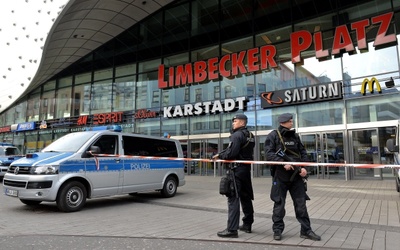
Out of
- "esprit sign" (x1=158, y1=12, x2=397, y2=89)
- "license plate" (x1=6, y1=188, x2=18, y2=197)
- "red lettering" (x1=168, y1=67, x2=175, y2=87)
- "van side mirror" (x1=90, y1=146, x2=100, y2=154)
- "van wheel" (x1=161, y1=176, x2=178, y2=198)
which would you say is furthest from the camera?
"red lettering" (x1=168, y1=67, x2=175, y2=87)

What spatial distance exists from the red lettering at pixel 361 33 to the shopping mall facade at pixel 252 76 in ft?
0.15

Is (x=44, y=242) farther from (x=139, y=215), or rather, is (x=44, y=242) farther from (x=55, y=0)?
(x=55, y=0)

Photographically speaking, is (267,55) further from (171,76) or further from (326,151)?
(171,76)

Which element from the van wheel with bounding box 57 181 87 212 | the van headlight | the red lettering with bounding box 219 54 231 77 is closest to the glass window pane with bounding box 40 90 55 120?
the red lettering with bounding box 219 54 231 77

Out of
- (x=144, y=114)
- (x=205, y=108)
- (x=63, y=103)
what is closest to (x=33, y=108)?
(x=63, y=103)

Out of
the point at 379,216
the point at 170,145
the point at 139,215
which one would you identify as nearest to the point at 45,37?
the point at 170,145

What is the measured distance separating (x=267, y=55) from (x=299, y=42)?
6.22 ft

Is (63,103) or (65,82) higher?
(65,82)

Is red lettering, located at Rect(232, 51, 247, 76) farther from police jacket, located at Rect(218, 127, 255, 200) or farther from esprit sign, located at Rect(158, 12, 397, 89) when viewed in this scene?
police jacket, located at Rect(218, 127, 255, 200)

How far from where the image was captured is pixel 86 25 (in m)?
22.6

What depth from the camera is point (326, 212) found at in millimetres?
7238

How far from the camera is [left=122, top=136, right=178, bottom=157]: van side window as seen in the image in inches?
347

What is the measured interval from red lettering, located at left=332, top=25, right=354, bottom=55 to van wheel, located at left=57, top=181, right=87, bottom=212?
569 inches

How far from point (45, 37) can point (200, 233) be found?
20.6 meters
